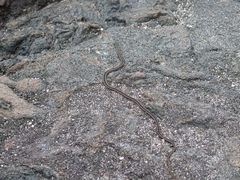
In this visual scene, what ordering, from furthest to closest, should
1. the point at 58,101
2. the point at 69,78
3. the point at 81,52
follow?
the point at 81,52, the point at 69,78, the point at 58,101

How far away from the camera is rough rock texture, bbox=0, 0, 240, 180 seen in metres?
5.09

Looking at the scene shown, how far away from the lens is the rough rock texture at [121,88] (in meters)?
5.09

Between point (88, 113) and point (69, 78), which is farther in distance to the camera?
point (69, 78)

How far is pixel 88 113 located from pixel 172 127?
1410mm

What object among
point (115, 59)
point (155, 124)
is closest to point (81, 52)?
point (115, 59)

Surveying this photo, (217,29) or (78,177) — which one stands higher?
(217,29)

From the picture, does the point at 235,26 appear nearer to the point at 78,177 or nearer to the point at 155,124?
the point at 155,124

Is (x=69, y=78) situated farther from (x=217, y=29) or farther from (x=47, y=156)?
(x=217, y=29)

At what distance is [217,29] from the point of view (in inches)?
281

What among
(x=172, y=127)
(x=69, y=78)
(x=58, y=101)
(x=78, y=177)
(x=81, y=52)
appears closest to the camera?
(x=78, y=177)

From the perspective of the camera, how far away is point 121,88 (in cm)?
615

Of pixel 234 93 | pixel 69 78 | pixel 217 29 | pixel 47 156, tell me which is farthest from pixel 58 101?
pixel 217 29

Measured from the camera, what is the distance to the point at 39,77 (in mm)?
6383

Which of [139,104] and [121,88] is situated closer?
[139,104]
